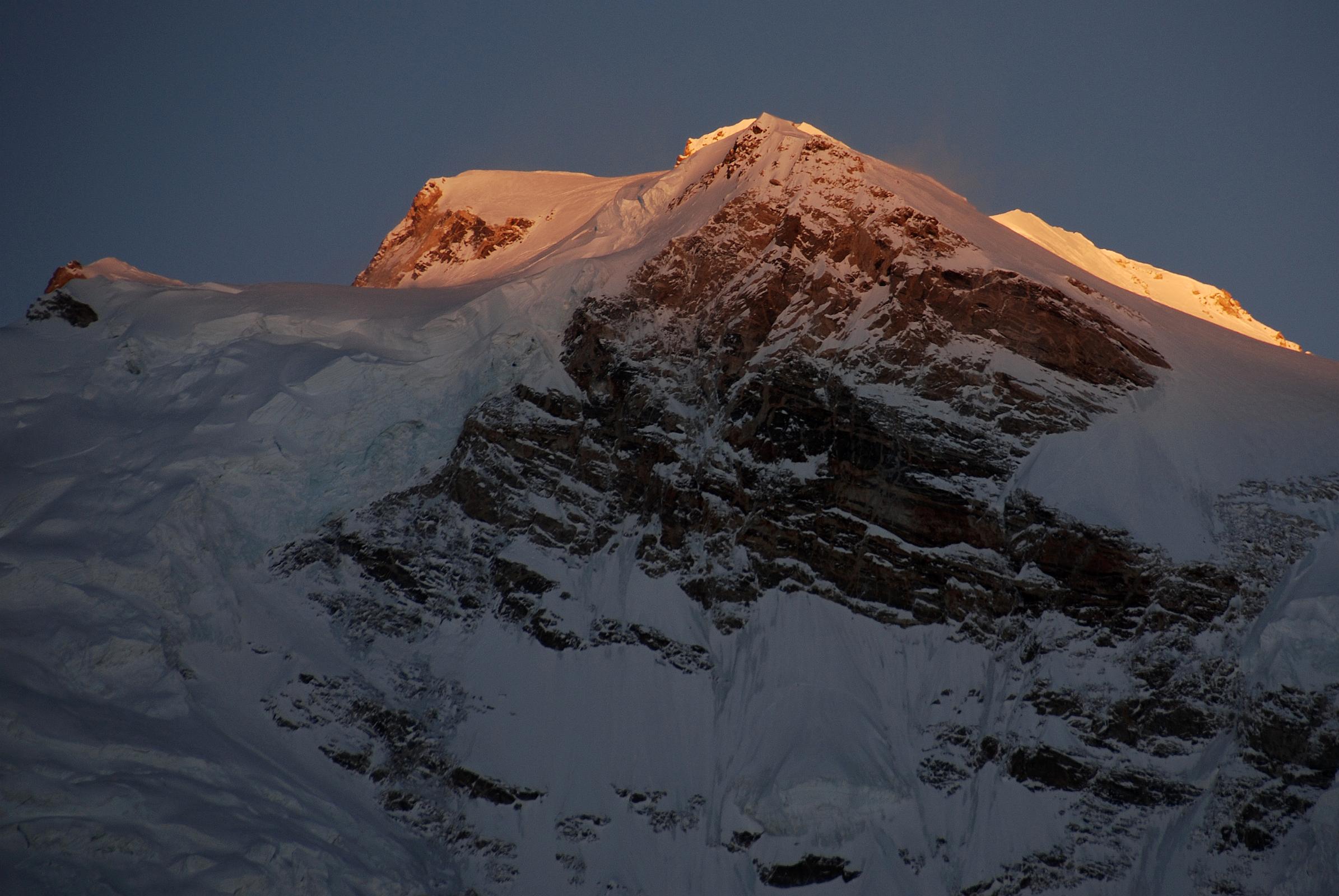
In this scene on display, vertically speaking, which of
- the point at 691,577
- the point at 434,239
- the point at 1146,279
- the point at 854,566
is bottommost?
the point at 691,577

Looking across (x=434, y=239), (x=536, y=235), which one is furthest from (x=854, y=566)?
(x=434, y=239)

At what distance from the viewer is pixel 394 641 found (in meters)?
67.6

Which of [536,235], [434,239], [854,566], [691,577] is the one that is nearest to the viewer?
[854,566]

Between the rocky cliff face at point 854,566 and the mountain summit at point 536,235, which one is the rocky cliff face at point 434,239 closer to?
the mountain summit at point 536,235

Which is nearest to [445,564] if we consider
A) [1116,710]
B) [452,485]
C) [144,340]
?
[452,485]

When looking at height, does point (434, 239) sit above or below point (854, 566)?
above

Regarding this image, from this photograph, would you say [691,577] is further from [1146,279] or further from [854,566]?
[1146,279]

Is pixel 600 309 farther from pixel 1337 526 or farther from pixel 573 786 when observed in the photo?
pixel 1337 526

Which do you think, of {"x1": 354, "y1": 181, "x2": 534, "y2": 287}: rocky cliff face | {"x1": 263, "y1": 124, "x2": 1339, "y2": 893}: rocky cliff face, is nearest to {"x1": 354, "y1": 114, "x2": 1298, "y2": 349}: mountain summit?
{"x1": 354, "y1": 181, "x2": 534, "y2": 287}: rocky cliff face

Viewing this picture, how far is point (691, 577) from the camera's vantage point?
235ft

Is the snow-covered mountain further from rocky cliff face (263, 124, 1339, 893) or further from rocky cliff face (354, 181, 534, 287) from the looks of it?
rocky cliff face (354, 181, 534, 287)

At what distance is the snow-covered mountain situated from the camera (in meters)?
61.0

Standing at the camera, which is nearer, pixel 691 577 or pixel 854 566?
pixel 854 566

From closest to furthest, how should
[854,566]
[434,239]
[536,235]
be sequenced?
[854,566] → [536,235] → [434,239]
